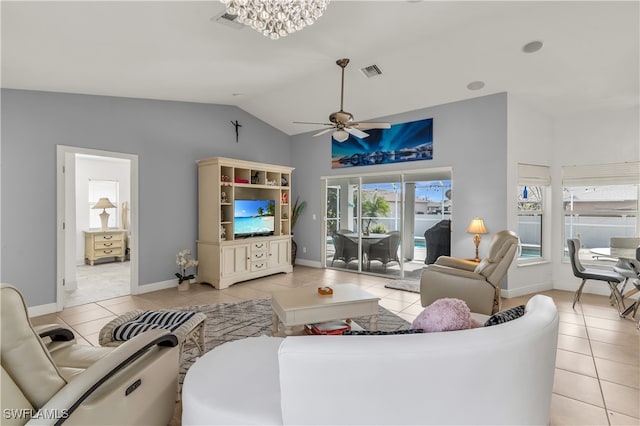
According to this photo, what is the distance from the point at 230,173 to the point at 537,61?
474cm

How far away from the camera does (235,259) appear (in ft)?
17.8

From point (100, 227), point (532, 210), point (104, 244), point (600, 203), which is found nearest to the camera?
point (600, 203)

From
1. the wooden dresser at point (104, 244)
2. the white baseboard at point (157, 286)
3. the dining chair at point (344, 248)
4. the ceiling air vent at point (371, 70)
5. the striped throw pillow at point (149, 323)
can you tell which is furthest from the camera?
the wooden dresser at point (104, 244)

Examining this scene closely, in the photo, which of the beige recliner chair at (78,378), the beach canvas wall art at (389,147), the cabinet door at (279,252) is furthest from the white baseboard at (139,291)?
the beach canvas wall art at (389,147)

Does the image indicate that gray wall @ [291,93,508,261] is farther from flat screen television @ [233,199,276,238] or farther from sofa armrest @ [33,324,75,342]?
sofa armrest @ [33,324,75,342]

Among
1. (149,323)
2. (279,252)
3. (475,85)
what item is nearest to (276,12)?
(149,323)

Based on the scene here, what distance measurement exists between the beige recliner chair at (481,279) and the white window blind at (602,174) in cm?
237

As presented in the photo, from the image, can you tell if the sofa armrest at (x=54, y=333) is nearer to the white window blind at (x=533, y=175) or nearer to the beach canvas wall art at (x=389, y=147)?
the beach canvas wall art at (x=389, y=147)

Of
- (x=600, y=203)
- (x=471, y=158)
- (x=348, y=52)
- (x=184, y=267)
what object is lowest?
(x=184, y=267)

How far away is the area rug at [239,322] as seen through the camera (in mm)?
3189

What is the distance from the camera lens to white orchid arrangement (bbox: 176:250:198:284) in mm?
5160

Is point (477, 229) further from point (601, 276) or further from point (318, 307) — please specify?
point (318, 307)

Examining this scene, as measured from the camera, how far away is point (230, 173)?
5.62 metres

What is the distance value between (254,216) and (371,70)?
10.5 ft
